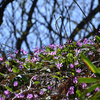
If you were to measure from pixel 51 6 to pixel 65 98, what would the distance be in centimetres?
445

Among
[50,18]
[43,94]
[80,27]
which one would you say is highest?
[50,18]

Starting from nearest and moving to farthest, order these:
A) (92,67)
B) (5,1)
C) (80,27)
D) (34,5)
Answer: (92,67) → (5,1) → (80,27) → (34,5)

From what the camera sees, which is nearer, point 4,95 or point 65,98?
point 65,98

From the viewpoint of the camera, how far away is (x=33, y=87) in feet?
7.91

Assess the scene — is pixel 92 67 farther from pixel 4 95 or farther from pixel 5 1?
pixel 5 1

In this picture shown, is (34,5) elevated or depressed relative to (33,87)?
elevated

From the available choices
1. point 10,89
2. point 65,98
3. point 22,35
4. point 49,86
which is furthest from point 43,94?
point 22,35

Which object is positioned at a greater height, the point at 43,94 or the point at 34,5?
the point at 34,5

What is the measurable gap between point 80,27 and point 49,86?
4101 millimetres

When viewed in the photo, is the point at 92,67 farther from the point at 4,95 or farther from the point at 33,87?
the point at 4,95

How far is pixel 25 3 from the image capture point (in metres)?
6.73

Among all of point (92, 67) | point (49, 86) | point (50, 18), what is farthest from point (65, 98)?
point (50, 18)

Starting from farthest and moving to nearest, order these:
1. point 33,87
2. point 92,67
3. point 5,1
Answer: point 5,1 → point 33,87 → point 92,67

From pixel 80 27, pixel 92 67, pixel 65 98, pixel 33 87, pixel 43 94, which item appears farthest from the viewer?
pixel 80 27
